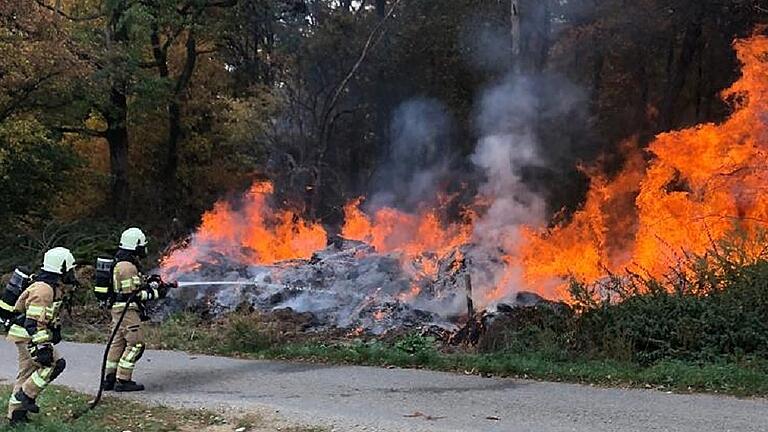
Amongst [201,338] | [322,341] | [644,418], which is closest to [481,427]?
[644,418]

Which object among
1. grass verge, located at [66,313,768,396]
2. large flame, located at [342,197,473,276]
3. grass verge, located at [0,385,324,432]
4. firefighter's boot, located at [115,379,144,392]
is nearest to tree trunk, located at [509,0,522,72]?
large flame, located at [342,197,473,276]

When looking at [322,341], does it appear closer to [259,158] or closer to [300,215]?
[300,215]

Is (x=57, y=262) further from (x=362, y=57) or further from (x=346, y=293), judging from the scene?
(x=362, y=57)

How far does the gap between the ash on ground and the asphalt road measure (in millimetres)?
3418

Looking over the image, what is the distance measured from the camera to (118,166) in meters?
25.6

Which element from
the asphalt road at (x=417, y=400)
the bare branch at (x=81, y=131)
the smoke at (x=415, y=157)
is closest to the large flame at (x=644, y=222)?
the asphalt road at (x=417, y=400)

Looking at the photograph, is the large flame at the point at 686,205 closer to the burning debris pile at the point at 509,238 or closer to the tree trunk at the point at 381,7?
the burning debris pile at the point at 509,238

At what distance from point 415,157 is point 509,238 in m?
11.1

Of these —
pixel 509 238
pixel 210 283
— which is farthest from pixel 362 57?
pixel 210 283

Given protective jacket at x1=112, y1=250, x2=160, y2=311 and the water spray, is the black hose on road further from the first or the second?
the water spray

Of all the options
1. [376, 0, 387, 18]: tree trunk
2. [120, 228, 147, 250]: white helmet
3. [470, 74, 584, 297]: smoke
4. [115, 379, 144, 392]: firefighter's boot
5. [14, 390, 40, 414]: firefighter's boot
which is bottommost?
[14, 390, 40, 414]: firefighter's boot

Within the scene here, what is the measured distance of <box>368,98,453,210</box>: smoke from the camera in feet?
87.5

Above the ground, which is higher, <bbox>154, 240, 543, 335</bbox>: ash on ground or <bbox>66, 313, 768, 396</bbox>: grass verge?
<bbox>154, 240, 543, 335</bbox>: ash on ground

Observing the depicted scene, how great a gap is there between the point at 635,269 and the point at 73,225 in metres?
13.3
